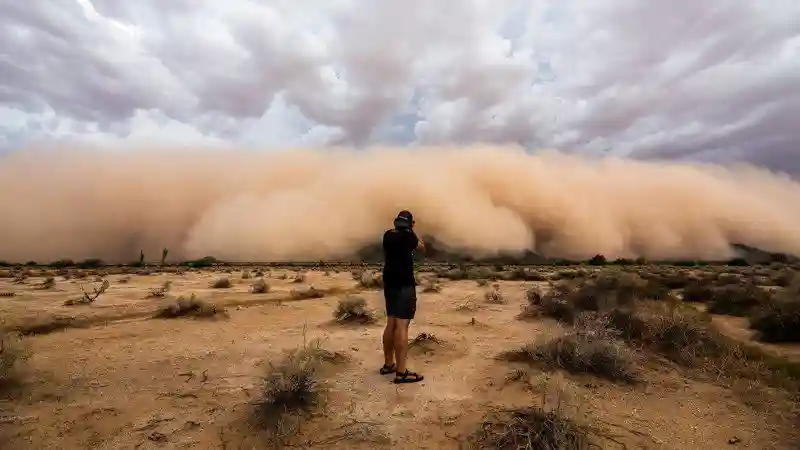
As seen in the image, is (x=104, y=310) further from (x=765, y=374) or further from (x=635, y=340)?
(x=765, y=374)

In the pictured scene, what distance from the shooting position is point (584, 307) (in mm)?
10000

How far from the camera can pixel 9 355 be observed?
5.29m

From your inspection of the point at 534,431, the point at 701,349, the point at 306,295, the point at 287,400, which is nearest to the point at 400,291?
the point at 287,400

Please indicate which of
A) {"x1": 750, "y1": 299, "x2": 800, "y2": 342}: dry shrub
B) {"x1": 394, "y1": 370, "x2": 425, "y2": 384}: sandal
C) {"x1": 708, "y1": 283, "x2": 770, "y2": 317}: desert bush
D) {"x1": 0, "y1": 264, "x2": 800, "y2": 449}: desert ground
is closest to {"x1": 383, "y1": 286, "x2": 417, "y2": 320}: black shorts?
{"x1": 394, "y1": 370, "x2": 425, "y2": 384}: sandal

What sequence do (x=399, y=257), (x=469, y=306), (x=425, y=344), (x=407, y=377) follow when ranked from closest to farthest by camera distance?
(x=407, y=377)
(x=399, y=257)
(x=425, y=344)
(x=469, y=306)

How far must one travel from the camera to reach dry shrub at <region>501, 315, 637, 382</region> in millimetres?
5480

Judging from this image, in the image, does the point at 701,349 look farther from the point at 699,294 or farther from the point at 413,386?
the point at 699,294

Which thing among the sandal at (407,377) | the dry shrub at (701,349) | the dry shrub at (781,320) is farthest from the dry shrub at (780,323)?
the sandal at (407,377)

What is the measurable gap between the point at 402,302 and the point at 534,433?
2.42 metres

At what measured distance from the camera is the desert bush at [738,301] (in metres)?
10.9

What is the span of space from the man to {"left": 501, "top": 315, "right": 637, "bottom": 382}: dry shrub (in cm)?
189

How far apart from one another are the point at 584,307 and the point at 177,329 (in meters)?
9.53

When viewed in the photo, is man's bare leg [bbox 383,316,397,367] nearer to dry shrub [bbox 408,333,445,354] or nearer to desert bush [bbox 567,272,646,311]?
dry shrub [bbox 408,333,445,354]

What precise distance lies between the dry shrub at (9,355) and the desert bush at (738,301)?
48.9ft
